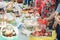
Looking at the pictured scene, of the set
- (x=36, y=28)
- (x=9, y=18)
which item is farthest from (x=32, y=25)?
(x=9, y=18)

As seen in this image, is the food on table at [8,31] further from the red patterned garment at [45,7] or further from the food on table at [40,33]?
the red patterned garment at [45,7]

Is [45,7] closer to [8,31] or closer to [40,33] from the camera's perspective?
[40,33]

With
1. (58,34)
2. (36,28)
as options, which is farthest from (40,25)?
(58,34)

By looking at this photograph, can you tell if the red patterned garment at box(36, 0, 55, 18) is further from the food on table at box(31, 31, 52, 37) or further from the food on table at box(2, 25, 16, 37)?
the food on table at box(2, 25, 16, 37)

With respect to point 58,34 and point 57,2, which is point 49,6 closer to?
point 57,2

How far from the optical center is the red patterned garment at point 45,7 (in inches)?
51.6

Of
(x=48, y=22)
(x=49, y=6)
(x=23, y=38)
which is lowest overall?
(x=23, y=38)

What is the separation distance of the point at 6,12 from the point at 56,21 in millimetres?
395

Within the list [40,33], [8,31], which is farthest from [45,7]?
[8,31]

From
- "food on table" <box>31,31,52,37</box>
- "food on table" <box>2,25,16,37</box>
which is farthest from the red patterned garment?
"food on table" <box>2,25,16,37</box>

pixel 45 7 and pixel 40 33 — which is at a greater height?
pixel 45 7

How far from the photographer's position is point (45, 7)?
1.32m

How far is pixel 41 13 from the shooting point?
4.33 feet

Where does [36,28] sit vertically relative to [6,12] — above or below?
below
